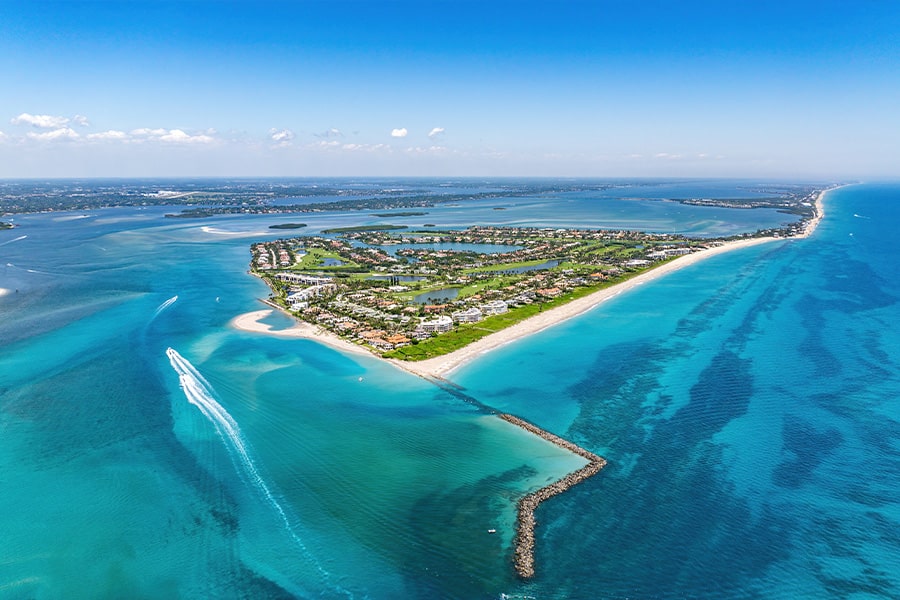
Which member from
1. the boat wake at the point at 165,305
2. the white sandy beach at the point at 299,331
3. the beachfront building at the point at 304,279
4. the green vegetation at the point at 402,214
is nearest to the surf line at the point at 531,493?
the white sandy beach at the point at 299,331

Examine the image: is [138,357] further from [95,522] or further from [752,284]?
[752,284]

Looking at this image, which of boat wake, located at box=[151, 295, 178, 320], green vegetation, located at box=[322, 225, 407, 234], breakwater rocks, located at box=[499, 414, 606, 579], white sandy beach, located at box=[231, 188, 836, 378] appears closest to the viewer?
breakwater rocks, located at box=[499, 414, 606, 579]

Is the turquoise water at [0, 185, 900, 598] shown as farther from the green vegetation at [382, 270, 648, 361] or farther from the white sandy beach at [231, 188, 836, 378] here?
the green vegetation at [382, 270, 648, 361]

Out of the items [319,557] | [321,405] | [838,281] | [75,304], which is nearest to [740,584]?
[319,557]

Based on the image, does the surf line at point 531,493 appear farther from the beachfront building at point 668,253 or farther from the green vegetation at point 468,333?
the beachfront building at point 668,253

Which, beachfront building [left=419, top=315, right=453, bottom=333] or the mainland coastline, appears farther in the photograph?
beachfront building [left=419, top=315, right=453, bottom=333]

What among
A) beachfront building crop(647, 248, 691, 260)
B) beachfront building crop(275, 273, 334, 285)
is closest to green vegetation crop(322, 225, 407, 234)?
beachfront building crop(275, 273, 334, 285)
